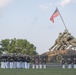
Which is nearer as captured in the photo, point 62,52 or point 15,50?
point 62,52

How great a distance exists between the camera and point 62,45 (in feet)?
A: 175

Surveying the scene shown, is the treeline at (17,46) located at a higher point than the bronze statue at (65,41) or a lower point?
higher

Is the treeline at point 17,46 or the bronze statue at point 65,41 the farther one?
the treeline at point 17,46

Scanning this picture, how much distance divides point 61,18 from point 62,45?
512 cm

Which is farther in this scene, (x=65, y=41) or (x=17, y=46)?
(x=17, y=46)

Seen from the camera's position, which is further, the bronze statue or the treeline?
the treeline

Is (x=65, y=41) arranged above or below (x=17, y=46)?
below

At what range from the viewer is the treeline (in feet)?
250

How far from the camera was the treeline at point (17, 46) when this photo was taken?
250ft

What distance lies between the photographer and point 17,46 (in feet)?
255

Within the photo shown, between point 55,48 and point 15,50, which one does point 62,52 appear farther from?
point 15,50

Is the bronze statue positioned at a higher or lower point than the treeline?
lower

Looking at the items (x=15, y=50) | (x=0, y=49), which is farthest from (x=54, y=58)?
(x=0, y=49)

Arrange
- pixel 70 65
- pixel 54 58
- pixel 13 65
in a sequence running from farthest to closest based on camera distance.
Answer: pixel 54 58 < pixel 70 65 < pixel 13 65
